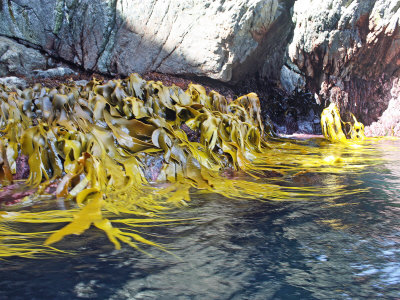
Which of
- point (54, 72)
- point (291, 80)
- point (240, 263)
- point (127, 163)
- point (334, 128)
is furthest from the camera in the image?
point (291, 80)

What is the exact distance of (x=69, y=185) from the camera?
1.26 meters

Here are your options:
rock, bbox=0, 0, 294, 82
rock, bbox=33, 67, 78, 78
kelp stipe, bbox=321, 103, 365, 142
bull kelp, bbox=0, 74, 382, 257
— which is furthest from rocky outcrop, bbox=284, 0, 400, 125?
rock, bbox=33, 67, 78, 78

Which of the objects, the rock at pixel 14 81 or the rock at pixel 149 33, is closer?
the rock at pixel 14 81

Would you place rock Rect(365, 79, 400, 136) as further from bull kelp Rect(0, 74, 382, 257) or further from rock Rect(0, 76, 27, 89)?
rock Rect(0, 76, 27, 89)

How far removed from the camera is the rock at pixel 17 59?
344 centimetres

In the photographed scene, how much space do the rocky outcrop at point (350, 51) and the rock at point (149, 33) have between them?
303mm

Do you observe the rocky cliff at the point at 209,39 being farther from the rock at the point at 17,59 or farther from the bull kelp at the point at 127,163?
the bull kelp at the point at 127,163

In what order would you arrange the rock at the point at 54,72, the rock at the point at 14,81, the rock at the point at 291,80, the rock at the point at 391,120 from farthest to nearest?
the rock at the point at 291,80 < the rock at the point at 391,120 < the rock at the point at 54,72 < the rock at the point at 14,81

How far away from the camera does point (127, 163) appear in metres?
1.50

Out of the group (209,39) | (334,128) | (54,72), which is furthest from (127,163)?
(54,72)

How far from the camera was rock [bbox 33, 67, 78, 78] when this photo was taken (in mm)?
3535

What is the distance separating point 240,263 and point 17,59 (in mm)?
3619

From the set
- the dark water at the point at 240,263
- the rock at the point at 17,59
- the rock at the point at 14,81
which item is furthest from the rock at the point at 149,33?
the dark water at the point at 240,263

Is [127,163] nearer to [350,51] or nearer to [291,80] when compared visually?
[350,51]
